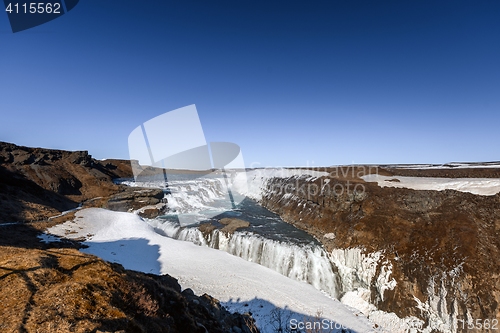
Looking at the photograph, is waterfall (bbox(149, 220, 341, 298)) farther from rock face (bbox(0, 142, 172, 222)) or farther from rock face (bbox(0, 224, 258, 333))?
rock face (bbox(0, 224, 258, 333))

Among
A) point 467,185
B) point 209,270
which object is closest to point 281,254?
point 209,270

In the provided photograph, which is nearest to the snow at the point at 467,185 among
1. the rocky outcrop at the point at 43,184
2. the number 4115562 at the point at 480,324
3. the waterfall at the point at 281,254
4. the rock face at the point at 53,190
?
the number 4115562 at the point at 480,324

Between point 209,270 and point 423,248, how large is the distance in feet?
53.7

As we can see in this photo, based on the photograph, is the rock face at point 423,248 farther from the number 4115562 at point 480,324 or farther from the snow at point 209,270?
the snow at point 209,270

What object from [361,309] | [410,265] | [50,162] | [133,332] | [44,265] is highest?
[50,162]

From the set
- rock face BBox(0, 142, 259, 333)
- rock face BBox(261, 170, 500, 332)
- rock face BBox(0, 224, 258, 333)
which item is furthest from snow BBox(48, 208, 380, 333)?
rock face BBox(0, 224, 258, 333)

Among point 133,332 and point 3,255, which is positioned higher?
point 3,255

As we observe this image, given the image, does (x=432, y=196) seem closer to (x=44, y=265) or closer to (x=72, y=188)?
(x=44, y=265)

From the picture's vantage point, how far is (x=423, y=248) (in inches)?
627

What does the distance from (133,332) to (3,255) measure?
4915 mm

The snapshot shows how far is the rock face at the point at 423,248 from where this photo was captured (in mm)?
12977

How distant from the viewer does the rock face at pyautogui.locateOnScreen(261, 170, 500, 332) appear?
12977mm

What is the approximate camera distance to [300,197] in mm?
33375

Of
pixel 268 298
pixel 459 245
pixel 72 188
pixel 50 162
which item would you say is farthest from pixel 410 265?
pixel 50 162
